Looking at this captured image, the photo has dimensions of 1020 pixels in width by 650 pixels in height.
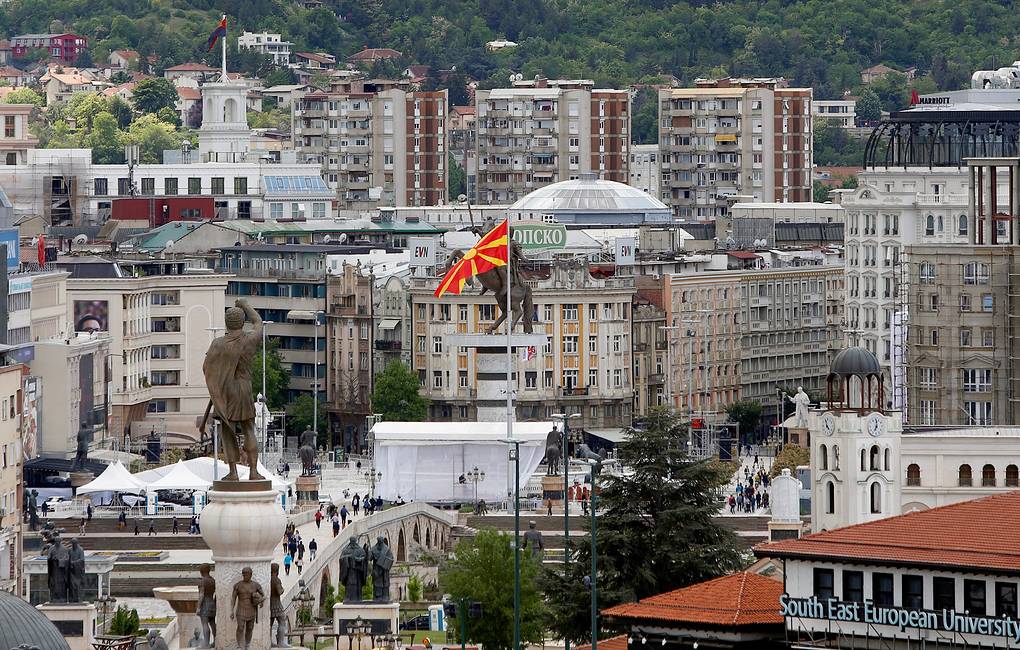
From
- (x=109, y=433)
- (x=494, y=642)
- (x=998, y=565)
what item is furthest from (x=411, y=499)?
(x=998, y=565)

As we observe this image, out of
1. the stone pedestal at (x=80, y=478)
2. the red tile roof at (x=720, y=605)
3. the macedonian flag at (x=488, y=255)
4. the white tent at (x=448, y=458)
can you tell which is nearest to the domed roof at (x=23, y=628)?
the red tile roof at (x=720, y=605)

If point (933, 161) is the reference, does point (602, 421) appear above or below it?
below

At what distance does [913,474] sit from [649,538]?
78.6 ft

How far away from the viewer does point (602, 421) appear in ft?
611

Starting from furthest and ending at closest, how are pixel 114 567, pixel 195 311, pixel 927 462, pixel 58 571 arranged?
pixel 195 311 < pixel 114 567 < pixel 927 462 < pixel 58 571

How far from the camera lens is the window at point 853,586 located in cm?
7269

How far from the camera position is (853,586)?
7294 centimetres

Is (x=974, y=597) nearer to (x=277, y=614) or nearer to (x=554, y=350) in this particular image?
(x=277, y=614)

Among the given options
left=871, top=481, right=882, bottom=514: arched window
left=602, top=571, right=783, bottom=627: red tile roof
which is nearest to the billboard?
left=871, top=481, right=882, bottom=514: arched window

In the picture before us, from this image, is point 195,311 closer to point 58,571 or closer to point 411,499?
point 411,499

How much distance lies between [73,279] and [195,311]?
792 centimetres

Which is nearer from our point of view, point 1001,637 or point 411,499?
point 1001,637

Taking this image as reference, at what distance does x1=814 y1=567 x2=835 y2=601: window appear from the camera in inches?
2874

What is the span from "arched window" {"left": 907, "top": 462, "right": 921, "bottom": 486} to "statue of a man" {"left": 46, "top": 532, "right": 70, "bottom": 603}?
32.4m
